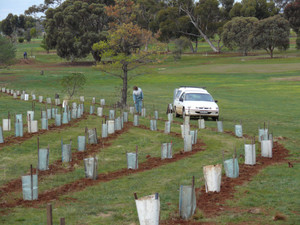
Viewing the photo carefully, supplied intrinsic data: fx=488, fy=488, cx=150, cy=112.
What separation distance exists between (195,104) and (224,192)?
15.0 meters

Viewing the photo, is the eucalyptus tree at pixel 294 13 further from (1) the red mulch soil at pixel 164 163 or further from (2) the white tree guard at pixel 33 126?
(1) the red mulch soil at pixel 164 163

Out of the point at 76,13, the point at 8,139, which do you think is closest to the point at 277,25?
the point at 76,13

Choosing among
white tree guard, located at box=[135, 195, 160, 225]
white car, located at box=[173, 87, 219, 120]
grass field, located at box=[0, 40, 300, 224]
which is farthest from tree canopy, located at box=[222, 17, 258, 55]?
white tree guard, located at box=[135, 195, 160, 225]

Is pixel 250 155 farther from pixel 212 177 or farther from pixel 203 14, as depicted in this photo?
pixel 203 14

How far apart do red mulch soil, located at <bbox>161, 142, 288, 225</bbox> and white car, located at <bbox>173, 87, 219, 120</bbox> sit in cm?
1059

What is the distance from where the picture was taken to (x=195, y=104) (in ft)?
78.0

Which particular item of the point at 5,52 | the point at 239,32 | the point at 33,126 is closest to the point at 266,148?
the point at 33,126

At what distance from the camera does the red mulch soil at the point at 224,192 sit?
7.75 metres

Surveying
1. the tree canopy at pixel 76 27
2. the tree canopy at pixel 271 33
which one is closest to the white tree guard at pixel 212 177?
the tree canopy at pixel 76 27

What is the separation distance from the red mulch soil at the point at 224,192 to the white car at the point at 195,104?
34.7 feet

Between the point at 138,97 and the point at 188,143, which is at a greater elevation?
the point at 138,97

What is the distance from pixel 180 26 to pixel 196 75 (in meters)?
38.6

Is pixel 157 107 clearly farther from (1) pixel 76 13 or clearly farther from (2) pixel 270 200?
(1) pixel 76 13

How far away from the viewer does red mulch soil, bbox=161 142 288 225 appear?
775 cm
